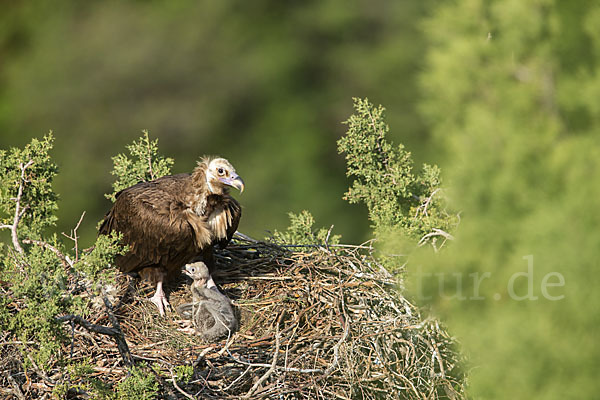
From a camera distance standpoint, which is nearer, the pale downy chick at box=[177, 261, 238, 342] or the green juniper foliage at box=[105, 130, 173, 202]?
the pale downy chick at box=[177, 261, 238, 342]

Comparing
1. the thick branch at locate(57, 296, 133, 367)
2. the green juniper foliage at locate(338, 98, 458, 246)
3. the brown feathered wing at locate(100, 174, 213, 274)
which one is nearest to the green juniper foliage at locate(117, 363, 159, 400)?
the thick branch at locate(57, 296, 133, 367)

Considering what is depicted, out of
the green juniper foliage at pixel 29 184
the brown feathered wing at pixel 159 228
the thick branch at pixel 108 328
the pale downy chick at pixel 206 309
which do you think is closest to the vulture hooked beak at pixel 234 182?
the brown feathered wing at pixel 159 228

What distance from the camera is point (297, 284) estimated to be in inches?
161

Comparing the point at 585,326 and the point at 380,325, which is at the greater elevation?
the point at 380,325

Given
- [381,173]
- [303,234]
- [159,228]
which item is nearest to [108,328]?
[159,228]

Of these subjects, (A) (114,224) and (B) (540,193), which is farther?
(A) (114,224)

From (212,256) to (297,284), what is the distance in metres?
0.64

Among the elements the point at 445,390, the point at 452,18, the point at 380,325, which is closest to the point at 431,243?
the point at 380,325

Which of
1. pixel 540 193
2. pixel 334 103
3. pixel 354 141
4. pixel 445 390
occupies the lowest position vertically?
pixel 540 193

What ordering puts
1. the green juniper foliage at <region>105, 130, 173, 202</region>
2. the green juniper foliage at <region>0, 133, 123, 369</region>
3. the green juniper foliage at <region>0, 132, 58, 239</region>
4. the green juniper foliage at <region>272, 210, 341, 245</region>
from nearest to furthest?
1. the green juniper foliage at <region>0, 133, 123, 369</region>
2. the green juniper foliage at <region>0, 132, 58, 239</region>
3. the green juniper foliage at <region>272, 210, 341, 245</region>
4. the green juniper foliage at <region>105, 130, 173, 202</region>

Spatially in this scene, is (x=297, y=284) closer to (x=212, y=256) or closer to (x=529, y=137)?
(x=212, y=256)

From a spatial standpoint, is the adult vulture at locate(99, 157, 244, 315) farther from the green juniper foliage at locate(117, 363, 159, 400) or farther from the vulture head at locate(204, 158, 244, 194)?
the green juniper foliage at locate(117, 363, 159, 400)

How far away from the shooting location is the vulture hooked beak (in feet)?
13.5

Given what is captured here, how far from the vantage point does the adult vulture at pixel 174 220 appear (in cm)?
402
